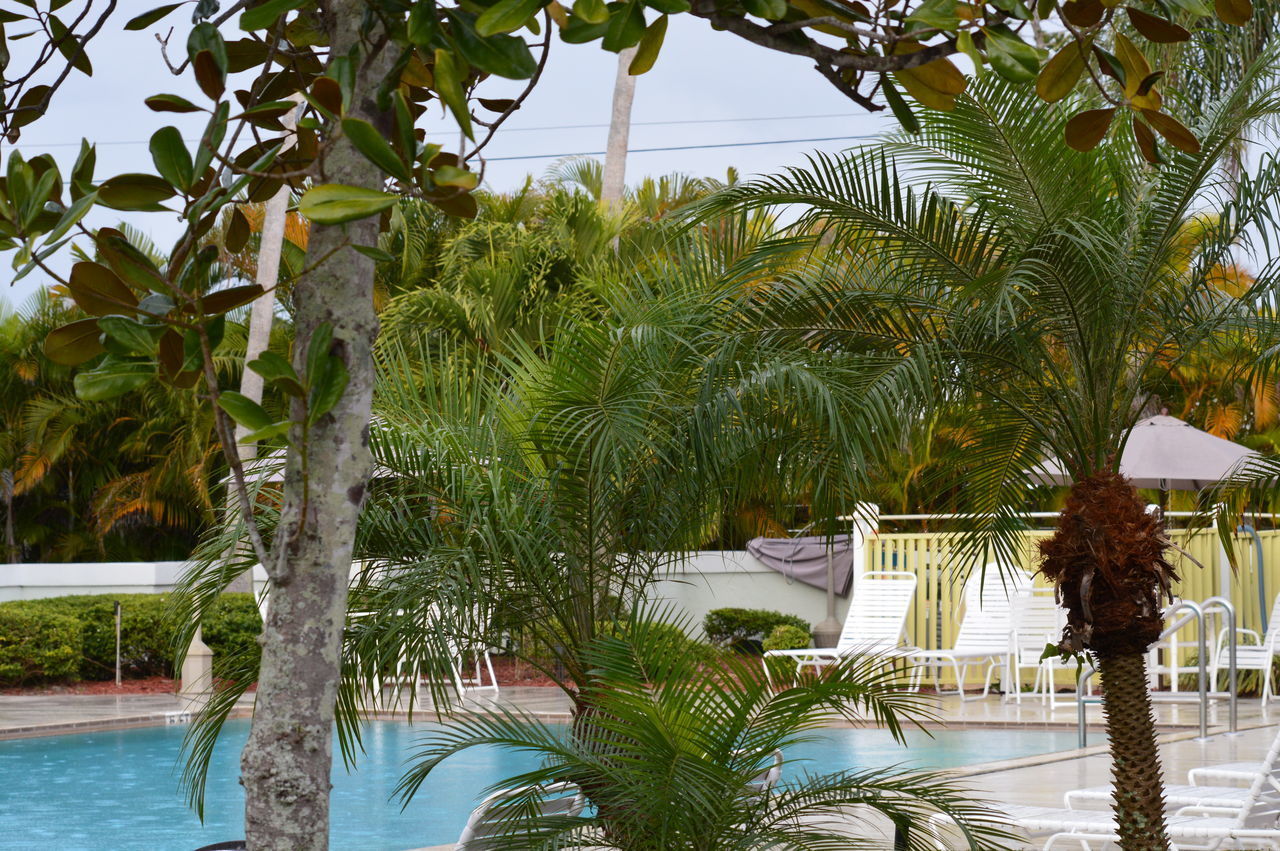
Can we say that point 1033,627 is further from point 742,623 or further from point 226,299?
point 226,299

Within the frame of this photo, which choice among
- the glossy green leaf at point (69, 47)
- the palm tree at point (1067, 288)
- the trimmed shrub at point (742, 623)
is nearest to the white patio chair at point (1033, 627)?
the trimmed shrub at point (742, 623)

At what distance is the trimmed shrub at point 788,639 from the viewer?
50.6 ft

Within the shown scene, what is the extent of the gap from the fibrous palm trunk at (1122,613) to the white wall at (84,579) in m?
14.4

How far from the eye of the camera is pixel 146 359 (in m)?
1.67

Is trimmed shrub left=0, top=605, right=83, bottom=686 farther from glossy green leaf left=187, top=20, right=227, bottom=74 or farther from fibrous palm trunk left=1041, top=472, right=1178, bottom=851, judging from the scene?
glossy green leaf left=187, top=20, right=227, bottom=74

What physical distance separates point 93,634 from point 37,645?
2.63 feet

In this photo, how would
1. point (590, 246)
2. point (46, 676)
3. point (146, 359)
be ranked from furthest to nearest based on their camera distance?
point (46, 676) → point (590, 246) → point (146, 359)

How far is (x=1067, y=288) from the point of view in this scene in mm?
5633

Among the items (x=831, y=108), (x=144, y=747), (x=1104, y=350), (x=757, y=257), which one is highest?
(x=831, y=108)

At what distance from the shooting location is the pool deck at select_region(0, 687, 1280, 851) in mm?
8383

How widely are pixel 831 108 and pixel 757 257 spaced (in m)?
27.3

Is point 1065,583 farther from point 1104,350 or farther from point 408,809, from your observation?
point 408,809

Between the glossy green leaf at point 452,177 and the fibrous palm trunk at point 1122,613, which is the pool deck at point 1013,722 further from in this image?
the glossy green leaf at point 452,177

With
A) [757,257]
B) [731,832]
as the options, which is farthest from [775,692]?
[757,257]
